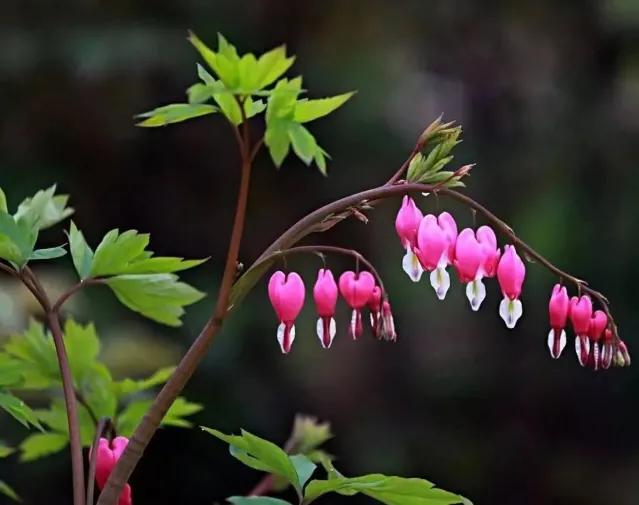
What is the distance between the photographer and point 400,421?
284cm

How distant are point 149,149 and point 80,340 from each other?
193 centimetres

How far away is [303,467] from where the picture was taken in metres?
0.75

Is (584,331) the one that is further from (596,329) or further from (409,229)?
(409,229)

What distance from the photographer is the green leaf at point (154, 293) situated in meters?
0.80

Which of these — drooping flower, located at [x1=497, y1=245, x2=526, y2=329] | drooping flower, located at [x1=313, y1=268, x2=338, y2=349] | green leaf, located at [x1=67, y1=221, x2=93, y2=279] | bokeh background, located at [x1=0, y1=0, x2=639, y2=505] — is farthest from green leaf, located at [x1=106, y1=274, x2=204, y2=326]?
bokeh background, located at [x1=0, y1=0, x2=639, y2=505]

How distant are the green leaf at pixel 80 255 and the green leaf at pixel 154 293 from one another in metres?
0.03

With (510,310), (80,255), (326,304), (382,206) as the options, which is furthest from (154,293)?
(382,206)

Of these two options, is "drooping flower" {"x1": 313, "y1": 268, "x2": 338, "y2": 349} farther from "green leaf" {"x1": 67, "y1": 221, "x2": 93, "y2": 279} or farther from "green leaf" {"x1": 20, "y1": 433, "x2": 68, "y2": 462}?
"green leaf" {"x1": 20, "y1": 433, "x2": 68, "y2": 462}

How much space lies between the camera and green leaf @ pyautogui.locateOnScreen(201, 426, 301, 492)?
27.0 inches

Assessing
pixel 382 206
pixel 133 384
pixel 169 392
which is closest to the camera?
pixel 169 392

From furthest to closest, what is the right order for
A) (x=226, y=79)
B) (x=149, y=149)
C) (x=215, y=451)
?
(x=149, y=149)
(x=215, y=451)
(x=226, y=79)

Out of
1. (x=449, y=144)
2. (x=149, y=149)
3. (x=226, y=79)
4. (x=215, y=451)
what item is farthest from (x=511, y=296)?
(x=149, y=149)

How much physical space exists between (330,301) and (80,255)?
8.0 inches

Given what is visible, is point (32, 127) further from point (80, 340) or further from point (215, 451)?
point (80, 340)
